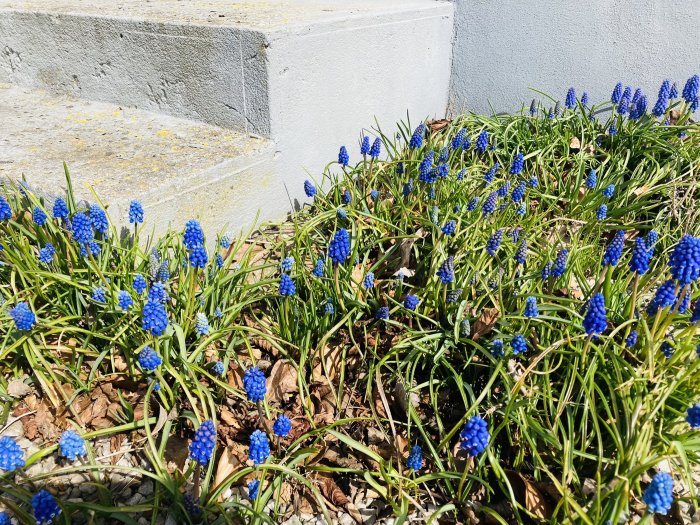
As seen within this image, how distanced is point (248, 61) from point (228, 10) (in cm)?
88

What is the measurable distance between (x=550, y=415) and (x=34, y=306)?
7.67ft

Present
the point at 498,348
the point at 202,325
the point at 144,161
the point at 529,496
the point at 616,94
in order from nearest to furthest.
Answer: the point at 529,496 → the point at 498,348 → the point at 202,325 → the point at 144,161 → the point at 616,94

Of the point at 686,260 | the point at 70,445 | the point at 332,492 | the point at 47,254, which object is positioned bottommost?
the point at 332,492

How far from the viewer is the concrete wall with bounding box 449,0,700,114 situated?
4.07 metres

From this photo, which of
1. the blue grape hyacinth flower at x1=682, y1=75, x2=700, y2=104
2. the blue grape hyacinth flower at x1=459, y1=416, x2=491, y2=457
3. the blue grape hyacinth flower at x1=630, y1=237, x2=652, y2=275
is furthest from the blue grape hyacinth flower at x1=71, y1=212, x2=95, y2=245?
the blue grape hyacinth flower at x1=682, y1=75, x2=700, y2=104

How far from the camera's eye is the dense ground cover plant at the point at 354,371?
1.81 meters

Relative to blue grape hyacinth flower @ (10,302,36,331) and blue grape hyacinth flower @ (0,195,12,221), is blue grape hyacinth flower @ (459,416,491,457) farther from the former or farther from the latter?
blue grape hyacinth flower @ (0,195,12,221)

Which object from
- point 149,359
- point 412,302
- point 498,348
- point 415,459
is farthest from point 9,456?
point 498,348

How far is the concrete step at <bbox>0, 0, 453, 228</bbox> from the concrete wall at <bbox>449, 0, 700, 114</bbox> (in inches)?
23.2

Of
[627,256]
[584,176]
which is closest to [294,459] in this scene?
[627,256]

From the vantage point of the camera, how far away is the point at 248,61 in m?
3.10

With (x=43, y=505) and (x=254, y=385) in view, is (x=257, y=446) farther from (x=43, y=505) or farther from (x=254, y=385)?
(x=43, y=505)

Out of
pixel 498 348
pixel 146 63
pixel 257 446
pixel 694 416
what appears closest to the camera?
pixel 694 416

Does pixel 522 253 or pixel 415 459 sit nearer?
pixel 415 459
